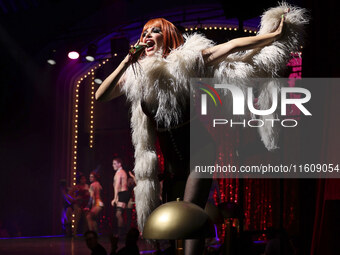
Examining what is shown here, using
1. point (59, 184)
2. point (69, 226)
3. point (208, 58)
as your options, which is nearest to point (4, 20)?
point (59, 184)

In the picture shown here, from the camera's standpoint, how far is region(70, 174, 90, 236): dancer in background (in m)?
9.35

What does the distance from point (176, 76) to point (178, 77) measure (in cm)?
1

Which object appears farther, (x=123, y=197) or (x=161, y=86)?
(x=123, y=197)

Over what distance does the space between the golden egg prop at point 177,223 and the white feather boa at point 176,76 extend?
500 millimetres

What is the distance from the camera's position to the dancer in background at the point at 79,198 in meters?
9.35

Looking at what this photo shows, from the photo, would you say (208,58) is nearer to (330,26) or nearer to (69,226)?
(330,26)

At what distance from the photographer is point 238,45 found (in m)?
2.01

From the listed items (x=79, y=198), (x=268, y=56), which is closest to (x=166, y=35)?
(x=268, y=56)

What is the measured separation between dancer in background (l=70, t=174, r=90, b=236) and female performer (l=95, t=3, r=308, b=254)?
7309mm

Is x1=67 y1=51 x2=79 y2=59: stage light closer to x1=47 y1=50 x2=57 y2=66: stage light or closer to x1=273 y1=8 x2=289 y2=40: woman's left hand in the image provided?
x1=47 y1=50 x2=57 y2=66: stage light

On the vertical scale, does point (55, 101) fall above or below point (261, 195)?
above

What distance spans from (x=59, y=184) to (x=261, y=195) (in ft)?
13.4

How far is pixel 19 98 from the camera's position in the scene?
8.91m

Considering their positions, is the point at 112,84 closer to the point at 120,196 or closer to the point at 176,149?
the point at 176,149
